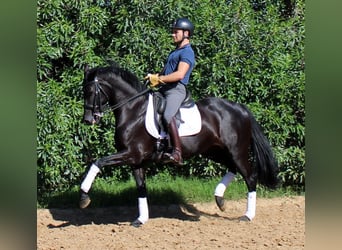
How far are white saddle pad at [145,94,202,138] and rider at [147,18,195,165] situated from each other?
0.56 feet

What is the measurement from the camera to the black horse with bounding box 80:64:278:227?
6191 mm

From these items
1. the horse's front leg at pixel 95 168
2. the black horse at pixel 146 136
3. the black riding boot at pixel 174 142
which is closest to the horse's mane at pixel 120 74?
the black horse at pixel 146 136

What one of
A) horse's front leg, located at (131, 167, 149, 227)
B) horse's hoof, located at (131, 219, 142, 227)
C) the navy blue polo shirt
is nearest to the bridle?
the navy blue polo shirt

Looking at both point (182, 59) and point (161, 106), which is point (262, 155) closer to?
point (161, 106)

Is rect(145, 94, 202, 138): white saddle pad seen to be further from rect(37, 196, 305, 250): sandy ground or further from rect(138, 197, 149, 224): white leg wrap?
rect(37, 196, 305, 250): sandy ground

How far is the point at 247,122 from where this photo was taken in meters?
6.89

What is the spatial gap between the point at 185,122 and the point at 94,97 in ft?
3.88

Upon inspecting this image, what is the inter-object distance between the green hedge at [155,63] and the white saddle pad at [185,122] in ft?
6.18

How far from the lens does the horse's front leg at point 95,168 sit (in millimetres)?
5906

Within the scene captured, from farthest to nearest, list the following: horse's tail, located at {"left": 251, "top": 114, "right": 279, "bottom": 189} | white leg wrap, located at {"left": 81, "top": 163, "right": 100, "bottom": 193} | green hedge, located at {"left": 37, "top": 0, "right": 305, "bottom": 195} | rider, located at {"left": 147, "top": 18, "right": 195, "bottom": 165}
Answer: green hedge, located at {"left": 37, "top": 0, "right": 305, "bottom": 195} < horse's tail, located at {"left": 251, "top": 114, "right": 279, "bottom": 189} < rider, located at {"left": 147, "top": 18, "right": 195, "bottom": 165} < white leg wrap, located at {"left": 81, "top": 163, "right": 100, "bottom": 193}

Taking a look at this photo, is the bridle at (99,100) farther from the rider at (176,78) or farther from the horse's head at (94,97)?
the rider at (176,78)
